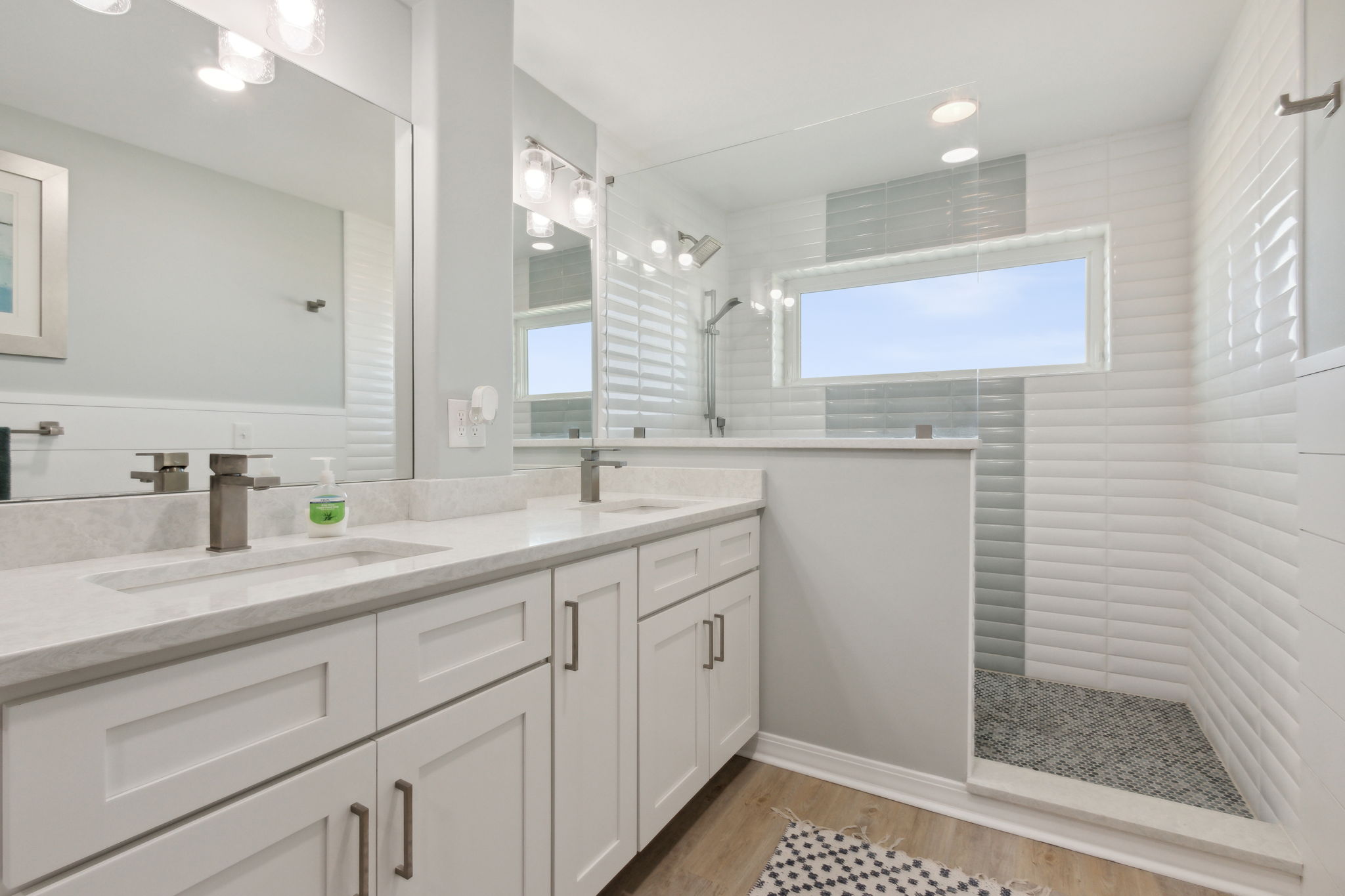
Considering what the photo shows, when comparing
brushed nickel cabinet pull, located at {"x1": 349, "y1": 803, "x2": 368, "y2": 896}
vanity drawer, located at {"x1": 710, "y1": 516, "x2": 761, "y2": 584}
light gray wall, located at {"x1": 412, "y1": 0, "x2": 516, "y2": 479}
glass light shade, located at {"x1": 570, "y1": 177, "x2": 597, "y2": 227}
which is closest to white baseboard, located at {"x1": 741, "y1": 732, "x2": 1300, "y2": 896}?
vanity drawer, located at {"x1": 710, "y1": 516, "x2": 761, "y2": 584}

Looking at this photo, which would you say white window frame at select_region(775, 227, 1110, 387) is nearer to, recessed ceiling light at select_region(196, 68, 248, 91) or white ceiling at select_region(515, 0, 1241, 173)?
white ceiling at select_region(515, 0, 1241, 173)

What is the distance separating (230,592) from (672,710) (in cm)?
108

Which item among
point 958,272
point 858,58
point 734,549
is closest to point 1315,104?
point 958,272

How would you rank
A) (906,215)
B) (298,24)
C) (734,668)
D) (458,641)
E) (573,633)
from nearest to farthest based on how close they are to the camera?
Result: (458,641), (573,633), (298,24), (734,668), (906,215)

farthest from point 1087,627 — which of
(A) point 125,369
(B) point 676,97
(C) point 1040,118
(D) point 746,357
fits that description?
(A) point 125,369

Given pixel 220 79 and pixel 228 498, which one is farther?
pixel 220 79

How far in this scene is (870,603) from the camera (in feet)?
6.43

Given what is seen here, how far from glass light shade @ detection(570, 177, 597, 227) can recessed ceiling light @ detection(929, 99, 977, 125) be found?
3.94ft

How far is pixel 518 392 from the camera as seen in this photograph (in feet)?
6.77

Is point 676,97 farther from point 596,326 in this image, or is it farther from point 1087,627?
point 1087,627

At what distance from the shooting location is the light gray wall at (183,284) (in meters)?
1.06

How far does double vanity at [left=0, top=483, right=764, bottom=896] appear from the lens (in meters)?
0.62

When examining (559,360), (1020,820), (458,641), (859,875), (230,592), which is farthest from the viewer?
(559,360)

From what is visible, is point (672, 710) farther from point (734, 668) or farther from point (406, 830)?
point (406, 830)
